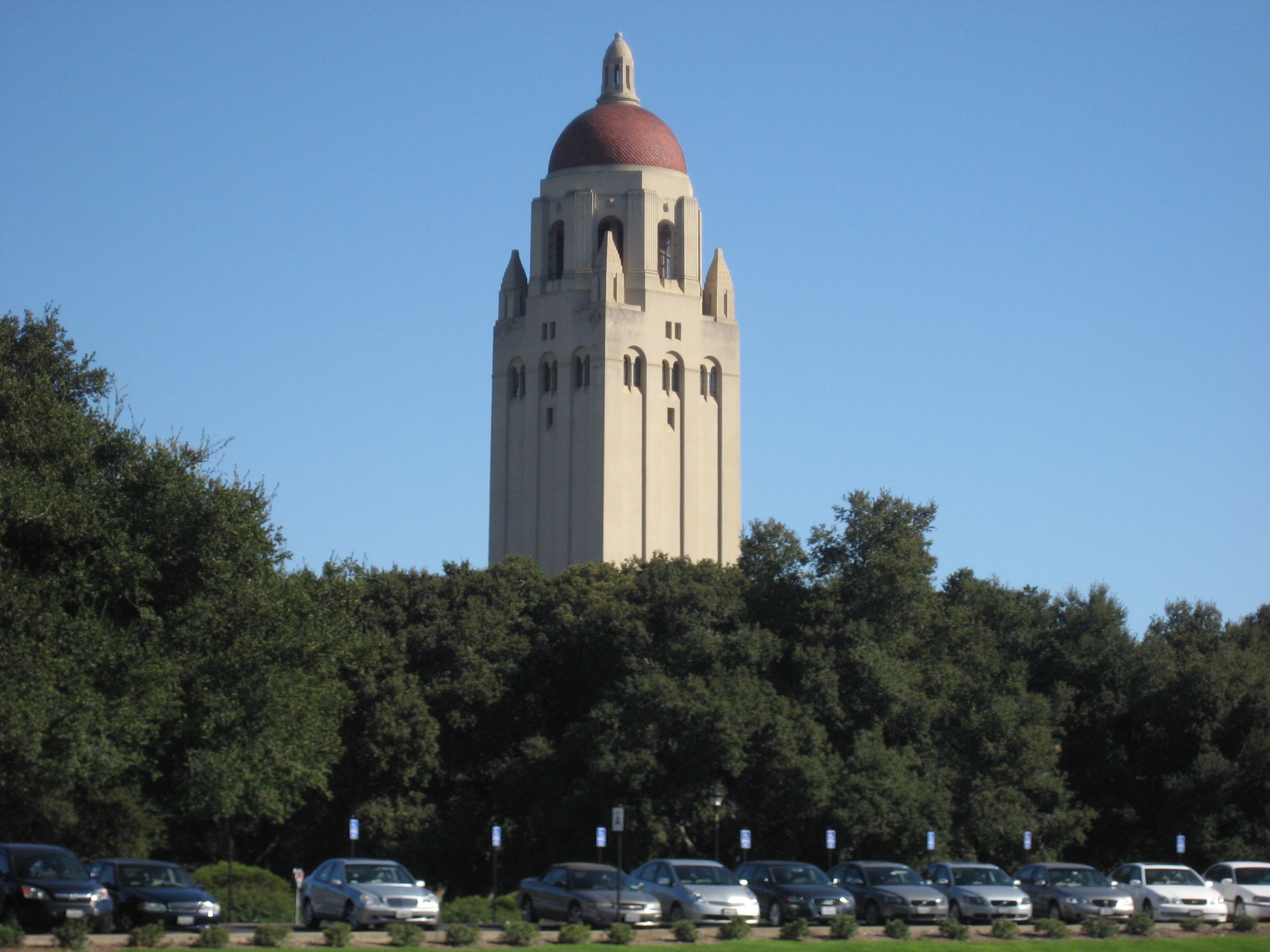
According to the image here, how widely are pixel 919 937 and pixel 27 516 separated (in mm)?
18502

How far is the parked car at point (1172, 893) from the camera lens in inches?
1534

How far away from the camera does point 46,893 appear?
3105 cm

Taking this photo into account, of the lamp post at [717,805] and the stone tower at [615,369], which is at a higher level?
the stone tower at [615,369]

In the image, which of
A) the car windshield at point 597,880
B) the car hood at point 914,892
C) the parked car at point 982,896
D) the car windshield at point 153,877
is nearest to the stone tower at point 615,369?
the parked car at point 982,896

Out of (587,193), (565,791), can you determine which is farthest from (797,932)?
(587,193)

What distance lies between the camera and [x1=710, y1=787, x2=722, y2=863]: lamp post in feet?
160

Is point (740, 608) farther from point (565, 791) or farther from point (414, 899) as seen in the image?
point (414, 899)

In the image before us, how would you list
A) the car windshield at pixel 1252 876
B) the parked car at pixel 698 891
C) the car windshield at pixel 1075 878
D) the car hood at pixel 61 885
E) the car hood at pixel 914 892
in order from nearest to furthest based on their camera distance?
the car hood at pixel 61 885 → the parked car at pixel 698 891 → the car hood at pixel 914 892 → the car windshield at pixel 1075 878 → the car windshield at pixel 1252 876

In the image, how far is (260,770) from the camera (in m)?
36.7

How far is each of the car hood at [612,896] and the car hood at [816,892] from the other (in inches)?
122

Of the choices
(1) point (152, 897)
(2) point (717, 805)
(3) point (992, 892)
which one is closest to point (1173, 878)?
(3) point (992, 892)

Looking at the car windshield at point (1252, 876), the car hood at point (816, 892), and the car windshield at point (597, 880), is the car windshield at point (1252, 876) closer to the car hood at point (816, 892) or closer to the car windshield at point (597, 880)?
the car hood at point (816, 892)

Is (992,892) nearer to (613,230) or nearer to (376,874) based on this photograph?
(376,874)

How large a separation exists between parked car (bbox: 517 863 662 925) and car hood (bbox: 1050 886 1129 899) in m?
9.10
